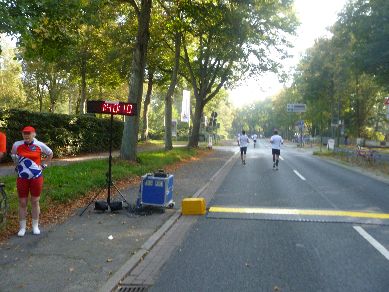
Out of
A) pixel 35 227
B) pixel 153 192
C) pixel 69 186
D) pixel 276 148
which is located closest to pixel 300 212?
pixel 153 192

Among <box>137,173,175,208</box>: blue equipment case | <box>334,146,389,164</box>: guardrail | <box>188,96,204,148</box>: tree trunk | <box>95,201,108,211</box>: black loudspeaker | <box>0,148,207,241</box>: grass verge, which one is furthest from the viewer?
<box>188,96,204,148</box>: tree trunk

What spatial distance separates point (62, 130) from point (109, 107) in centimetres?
1218

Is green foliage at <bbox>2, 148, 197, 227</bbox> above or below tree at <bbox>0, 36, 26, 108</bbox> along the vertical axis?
below

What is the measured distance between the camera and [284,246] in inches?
278

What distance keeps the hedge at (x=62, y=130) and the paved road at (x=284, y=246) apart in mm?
9025

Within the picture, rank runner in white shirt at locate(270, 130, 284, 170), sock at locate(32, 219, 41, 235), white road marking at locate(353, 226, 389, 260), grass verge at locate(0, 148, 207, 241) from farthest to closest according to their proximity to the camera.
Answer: runner in white shirt at locate(270, 130, 284, 170), grass verge at locate(0, 148, 207, 241), sock at locate(32, 219, 41, 235), white road marking at locate(353, 226, 389, 260)

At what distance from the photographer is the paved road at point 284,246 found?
17.7 ft

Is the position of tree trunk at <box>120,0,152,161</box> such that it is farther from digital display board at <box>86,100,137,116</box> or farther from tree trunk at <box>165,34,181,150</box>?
tree trunk at <box>165,34,181,150</box>

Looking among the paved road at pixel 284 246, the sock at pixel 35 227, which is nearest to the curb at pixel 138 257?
the paved road at pixel 284 246

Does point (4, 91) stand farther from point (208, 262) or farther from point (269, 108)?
point (269, 108)

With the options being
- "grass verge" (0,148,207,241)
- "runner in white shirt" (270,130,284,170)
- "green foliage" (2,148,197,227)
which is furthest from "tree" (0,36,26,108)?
"grass verge" (0,148,207,241)

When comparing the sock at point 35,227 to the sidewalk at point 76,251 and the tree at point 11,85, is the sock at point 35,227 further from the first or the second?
the tree at point 11,85

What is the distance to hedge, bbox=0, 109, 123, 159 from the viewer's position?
1711 centimetres

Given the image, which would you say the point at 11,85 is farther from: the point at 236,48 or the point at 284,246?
the point at 284,246
